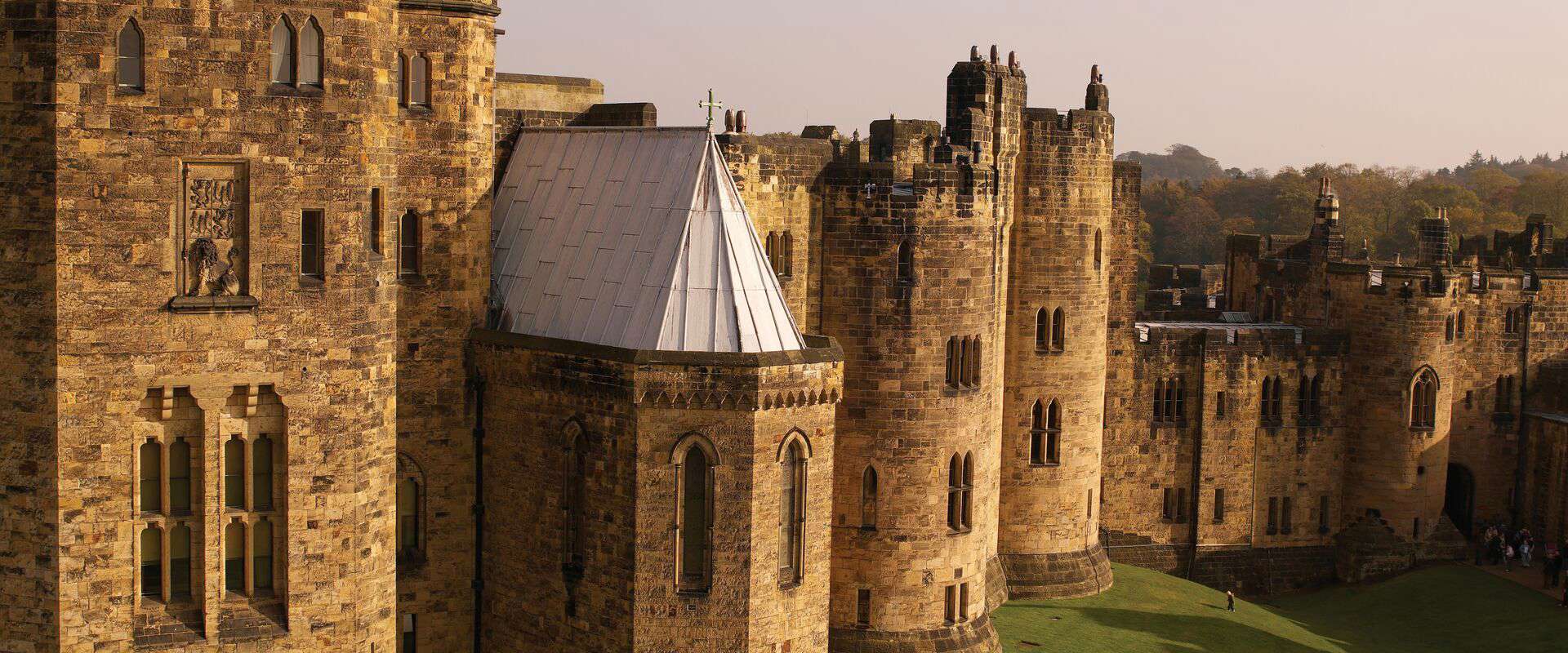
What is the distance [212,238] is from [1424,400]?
40.5 m

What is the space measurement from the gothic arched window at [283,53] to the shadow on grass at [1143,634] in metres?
21.3

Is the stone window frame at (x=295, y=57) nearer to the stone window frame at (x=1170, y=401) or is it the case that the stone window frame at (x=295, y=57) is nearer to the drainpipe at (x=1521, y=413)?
the stone window frame at (x=1170, y=401)

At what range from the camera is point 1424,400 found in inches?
2180

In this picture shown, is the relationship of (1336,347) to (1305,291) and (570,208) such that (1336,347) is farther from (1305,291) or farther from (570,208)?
(570,208)

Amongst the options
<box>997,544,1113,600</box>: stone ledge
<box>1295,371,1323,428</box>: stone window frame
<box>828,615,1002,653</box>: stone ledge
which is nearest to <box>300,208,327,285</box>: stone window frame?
<box>828,615,1002,653</box>: stone ledge

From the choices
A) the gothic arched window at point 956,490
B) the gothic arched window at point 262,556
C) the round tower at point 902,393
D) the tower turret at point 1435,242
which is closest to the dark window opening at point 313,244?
the gothic arched window at point 262,556

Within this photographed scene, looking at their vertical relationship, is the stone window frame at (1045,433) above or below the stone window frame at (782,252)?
below

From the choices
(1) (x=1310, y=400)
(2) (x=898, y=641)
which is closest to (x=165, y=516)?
(2) (x=898, y=641)

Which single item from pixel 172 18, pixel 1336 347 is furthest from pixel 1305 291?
pixel 172 18

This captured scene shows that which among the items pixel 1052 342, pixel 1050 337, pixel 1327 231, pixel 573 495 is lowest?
pixel 573 495

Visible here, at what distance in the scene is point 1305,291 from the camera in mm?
58625

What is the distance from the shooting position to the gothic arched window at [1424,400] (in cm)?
5522

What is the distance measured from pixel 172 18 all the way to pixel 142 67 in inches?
31.6

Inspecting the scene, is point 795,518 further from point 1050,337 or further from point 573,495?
point 1050,337
